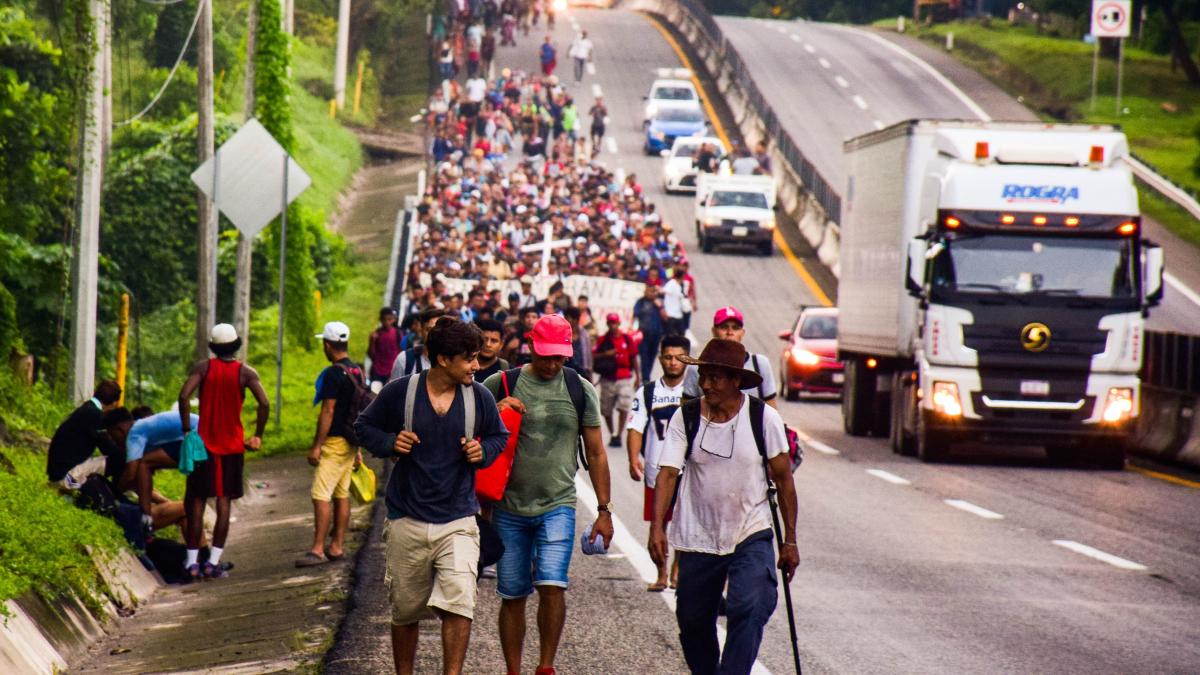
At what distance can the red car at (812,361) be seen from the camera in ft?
102

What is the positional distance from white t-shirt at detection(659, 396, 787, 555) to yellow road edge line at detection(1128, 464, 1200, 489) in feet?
43.4

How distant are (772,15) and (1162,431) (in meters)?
80.9

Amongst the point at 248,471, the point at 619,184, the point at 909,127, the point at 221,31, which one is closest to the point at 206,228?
the point at 248,471

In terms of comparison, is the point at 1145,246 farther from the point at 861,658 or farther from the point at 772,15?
the point at 772,15

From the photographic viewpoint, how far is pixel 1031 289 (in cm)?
2036

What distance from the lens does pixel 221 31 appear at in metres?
59.2

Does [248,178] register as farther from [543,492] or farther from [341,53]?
[341,53]

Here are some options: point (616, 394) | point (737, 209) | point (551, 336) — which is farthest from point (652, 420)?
point (737, 209)

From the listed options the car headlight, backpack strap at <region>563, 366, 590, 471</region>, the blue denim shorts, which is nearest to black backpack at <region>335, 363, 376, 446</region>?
backpack strap at <region>563, 366, 590, 471</region>

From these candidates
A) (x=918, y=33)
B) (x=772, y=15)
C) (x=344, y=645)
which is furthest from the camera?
(x=772, y=15)

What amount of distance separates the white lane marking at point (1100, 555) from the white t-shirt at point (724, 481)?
6518mm

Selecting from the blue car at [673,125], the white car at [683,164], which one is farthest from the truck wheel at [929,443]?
the blue car at [673,125]

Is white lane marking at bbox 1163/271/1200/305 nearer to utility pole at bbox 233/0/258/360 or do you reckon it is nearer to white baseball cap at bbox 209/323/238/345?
utility pole at bbox 233/0/258/360

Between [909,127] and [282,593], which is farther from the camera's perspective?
[909,127]
